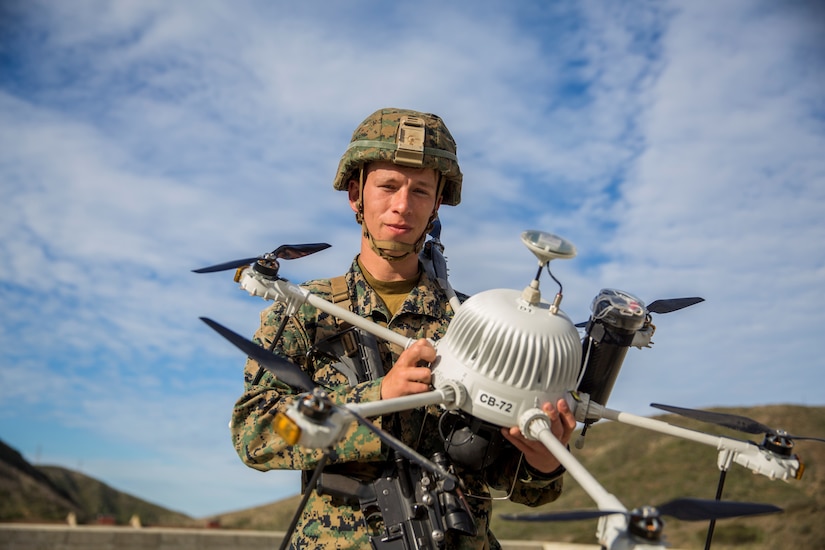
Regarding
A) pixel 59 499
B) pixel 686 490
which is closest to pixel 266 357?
pixel 59 499

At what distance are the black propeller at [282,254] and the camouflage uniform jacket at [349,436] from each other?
35cm

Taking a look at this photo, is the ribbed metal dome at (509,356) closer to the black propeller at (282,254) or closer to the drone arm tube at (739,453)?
the drone arm tube at (739,453)

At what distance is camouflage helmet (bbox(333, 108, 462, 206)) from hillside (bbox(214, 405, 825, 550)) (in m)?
23.7

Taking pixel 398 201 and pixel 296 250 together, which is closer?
pixel 398 201

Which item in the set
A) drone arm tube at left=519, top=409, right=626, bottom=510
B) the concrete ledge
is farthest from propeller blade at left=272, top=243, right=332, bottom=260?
the concrete ledge

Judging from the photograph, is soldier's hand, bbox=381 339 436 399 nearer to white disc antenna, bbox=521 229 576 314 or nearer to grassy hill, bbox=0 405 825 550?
white disc antenna, bbox=521 229 576 314

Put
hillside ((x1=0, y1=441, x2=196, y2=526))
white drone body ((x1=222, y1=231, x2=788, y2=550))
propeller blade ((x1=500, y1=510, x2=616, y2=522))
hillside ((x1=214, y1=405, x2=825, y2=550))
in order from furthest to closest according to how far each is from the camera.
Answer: hillside ((x1=214, y1=405, x2=825, y2=550)) < hillside ((x1=0, y1=441, x2=196, y2=526)) < white drone body ((x1=222, y1=231, x2=788, y2=550)) < propeller blade ((x1=500, y1=510, x2=616, y2=522))

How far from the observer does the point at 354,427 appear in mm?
4512

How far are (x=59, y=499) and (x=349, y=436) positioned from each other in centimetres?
3238

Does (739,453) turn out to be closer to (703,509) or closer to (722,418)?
(722,418)

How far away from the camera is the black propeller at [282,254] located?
4.87m

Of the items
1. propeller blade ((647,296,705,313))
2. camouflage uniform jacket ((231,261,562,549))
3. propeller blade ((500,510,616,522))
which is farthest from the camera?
propeller blade ((647,296,705,313))

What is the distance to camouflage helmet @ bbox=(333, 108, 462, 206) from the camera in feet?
16.9

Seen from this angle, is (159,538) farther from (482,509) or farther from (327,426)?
(327,426)
